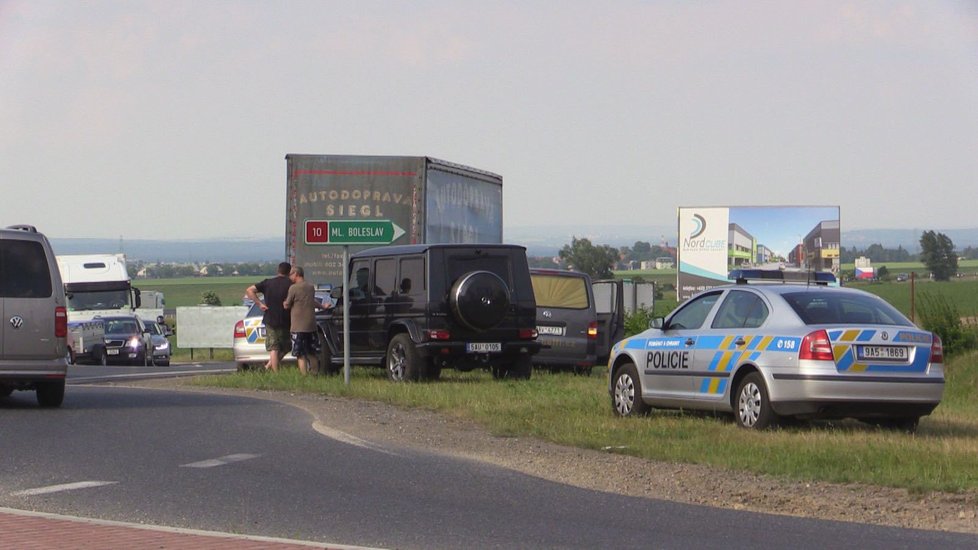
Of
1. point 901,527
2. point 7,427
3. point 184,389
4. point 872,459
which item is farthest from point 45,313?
point 901,527

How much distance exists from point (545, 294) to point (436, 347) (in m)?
4.41

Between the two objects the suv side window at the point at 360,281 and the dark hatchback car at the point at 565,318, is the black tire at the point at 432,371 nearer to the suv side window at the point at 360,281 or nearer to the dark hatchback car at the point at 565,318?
the suv side window at the point at 360,281

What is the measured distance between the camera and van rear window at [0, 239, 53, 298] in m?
16.1

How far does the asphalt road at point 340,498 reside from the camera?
8.70 meters

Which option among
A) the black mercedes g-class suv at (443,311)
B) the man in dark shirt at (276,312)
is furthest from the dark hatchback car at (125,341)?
the black mercedes g-class suv at (443,311)

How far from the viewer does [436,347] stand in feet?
67.2

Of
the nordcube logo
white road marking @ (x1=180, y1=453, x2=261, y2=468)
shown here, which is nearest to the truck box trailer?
white road marking @ (x1=180, y1=453, x2=261, y2=468)

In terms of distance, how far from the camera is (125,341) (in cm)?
3962

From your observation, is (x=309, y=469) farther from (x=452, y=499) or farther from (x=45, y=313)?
(x=45, y=313)

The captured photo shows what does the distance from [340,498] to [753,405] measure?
4.99 metres

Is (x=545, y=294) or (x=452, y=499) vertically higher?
(x=545, y=294)

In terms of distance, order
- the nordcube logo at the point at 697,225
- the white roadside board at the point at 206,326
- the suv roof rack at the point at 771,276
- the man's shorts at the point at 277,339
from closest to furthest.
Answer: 1. the suv roof rack at the point at 771,276
2. the man's shorts at the point at 277,339
3. the white roadside board at the point at 206,326
4. the nordcube logo at the point at 697,225

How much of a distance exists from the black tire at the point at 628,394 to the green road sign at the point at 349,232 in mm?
4695

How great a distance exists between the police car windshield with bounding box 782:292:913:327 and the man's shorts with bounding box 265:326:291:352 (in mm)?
10850
